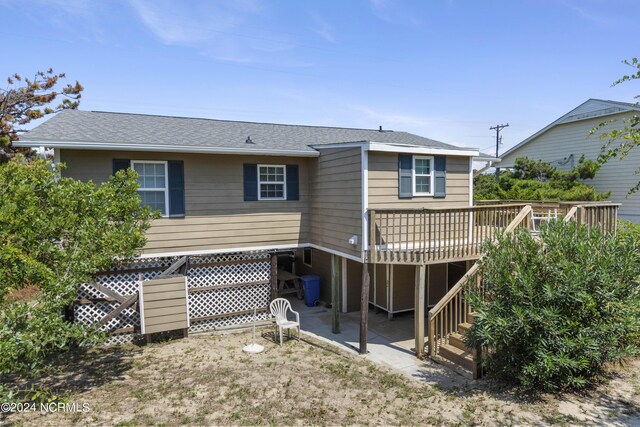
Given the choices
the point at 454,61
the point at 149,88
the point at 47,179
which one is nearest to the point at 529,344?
the point at 47,179

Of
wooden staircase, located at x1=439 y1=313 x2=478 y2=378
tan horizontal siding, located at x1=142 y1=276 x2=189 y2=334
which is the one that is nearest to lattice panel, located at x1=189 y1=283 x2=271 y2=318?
tan horizontal siding, located at x1=142 y1=276 x2=189 y2=334

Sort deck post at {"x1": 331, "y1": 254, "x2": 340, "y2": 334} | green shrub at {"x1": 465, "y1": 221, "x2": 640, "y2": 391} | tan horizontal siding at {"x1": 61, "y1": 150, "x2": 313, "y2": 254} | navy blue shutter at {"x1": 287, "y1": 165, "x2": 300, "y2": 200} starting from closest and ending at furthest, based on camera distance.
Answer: green shrub at {"x1": 465, "y1": 221, "x2": 640, "y2": 391}, tan horizontal siding at {"x1": 61, "y1": 150, "x2": 313, "y2": 254}, deck post at {"x1": 331, "y1": 254, "x2": 340, "y2": 334}, navy blue shutter at {"x1": 287, "y1": 165, "x2": 300, "y2": 200}

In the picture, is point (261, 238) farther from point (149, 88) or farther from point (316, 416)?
point (149, 88)

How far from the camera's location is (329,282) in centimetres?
1160

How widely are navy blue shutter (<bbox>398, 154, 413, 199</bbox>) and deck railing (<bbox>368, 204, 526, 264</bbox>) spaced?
0.77 meters

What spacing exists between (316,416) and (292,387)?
1.04 meters

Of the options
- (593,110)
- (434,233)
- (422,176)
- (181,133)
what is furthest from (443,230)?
(593,110)

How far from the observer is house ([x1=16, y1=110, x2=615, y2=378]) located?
809 centimetres

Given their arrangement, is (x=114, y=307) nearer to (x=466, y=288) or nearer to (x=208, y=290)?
(x=208, y=290)

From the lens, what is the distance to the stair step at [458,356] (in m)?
6.96

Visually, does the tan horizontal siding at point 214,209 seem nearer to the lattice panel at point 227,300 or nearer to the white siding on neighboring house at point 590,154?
the lattice panel at point 227,300

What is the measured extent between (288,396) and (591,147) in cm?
1716

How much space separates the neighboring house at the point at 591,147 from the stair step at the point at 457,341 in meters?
11.2

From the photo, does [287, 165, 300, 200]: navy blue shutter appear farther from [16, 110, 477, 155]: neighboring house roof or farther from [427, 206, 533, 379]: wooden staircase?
[427, 206, 533, 379]: wooden staircase
